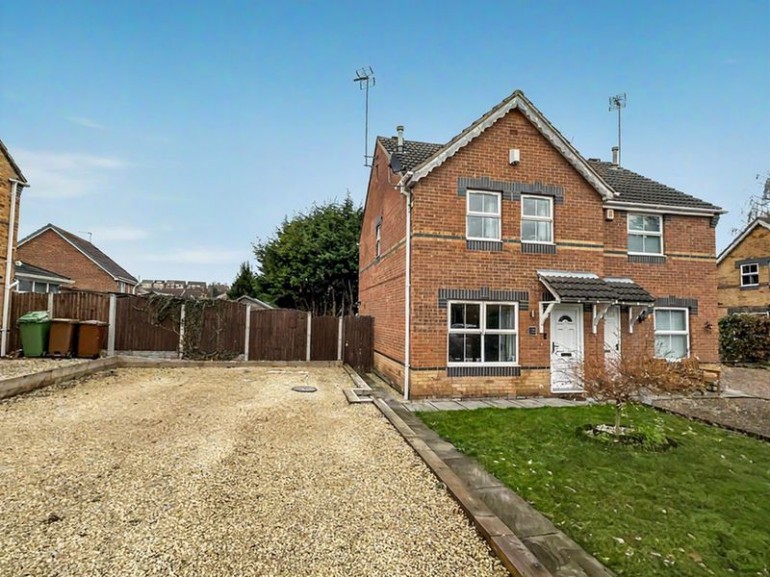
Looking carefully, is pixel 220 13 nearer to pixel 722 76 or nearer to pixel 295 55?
pixel 295 55

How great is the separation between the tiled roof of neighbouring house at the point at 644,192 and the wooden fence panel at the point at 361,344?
8.77 m

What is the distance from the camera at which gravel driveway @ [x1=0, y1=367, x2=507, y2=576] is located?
312 cm

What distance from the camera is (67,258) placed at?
31.0 metres

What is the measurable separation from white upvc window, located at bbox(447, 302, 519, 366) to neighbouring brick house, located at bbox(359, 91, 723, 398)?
0.03m

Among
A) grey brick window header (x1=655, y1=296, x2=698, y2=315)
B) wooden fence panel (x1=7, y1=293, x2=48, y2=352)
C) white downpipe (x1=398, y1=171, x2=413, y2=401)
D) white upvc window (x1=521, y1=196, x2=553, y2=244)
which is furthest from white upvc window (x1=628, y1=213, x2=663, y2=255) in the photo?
wooden fence panel (x1=7, y1=293, x2=48, y2=352)

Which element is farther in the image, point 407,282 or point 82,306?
point 82,306

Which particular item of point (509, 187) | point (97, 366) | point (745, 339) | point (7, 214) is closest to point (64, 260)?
point (7, 214)

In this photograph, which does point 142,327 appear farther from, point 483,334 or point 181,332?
point 483,334

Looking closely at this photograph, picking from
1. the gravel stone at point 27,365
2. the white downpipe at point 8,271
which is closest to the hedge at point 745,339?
the gravel stone at point 27,365

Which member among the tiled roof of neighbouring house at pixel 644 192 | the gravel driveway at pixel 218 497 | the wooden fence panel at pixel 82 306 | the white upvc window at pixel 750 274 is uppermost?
the tiled roof of neighbouring house at pixel 644 192

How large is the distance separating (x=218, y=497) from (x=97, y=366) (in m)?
10.1

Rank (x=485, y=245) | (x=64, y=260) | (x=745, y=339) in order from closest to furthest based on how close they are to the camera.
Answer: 1. (x=485, y=245)
2. (x=745, y=339)
3. (x=64, y=260)

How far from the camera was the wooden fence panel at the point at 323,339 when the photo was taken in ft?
50.5

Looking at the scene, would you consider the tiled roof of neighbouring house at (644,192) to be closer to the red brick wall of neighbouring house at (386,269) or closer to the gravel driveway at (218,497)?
the red brick wall of neighbouring house at (386,269)
